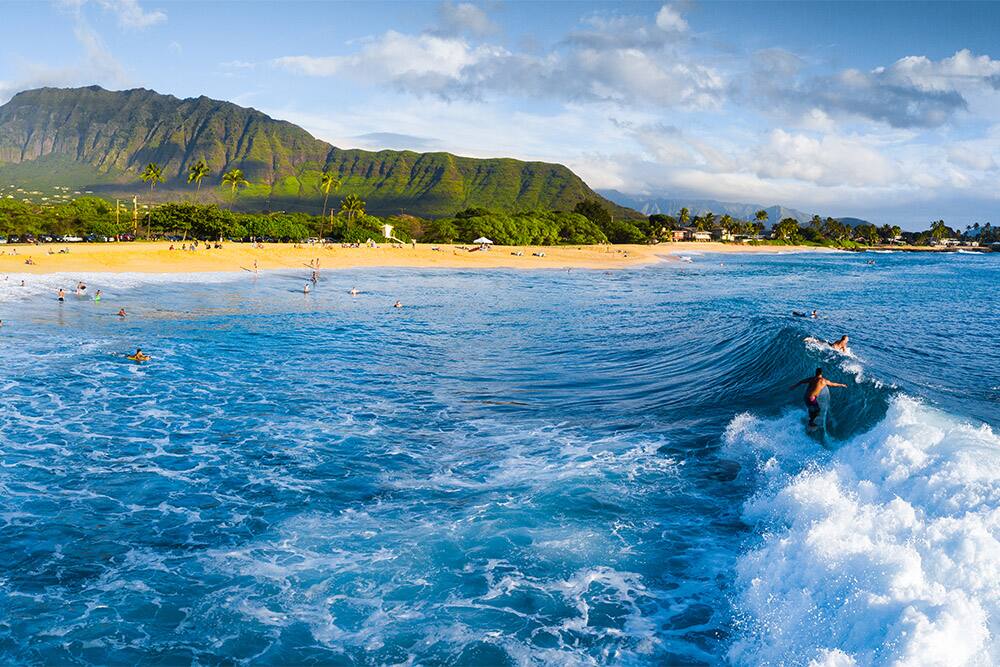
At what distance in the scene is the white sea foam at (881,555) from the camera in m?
8.66

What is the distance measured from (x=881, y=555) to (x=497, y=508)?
6887mm

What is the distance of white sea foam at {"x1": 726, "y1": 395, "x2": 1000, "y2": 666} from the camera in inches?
341

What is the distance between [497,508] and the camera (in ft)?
45.1

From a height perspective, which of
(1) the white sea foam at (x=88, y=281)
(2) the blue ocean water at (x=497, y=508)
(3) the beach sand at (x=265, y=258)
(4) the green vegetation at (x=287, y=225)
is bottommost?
(2) the blue ocean water at (x=497, y=508)

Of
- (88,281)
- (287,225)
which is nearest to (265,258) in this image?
(88,281)

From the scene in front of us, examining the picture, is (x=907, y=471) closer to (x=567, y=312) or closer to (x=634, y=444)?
(x=634, y=444)

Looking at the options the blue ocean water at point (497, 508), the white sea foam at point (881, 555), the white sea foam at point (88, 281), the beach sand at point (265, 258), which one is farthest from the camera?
the beach sand at point (265, 258)

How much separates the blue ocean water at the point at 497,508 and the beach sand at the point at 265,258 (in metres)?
40.5

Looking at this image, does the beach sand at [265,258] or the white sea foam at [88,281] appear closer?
the white sea foam at [88,281]

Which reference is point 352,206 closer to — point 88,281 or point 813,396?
point 88,281

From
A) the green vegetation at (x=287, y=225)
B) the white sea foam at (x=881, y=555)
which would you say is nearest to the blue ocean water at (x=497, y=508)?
the white sea foam at (x=881, y=555)

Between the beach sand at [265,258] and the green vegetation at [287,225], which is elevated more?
the green vegetation at [287,225]

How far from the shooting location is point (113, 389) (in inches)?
913

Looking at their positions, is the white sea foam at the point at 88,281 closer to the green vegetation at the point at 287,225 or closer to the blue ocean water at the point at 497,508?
the blue ocean water at the point at 497,508
